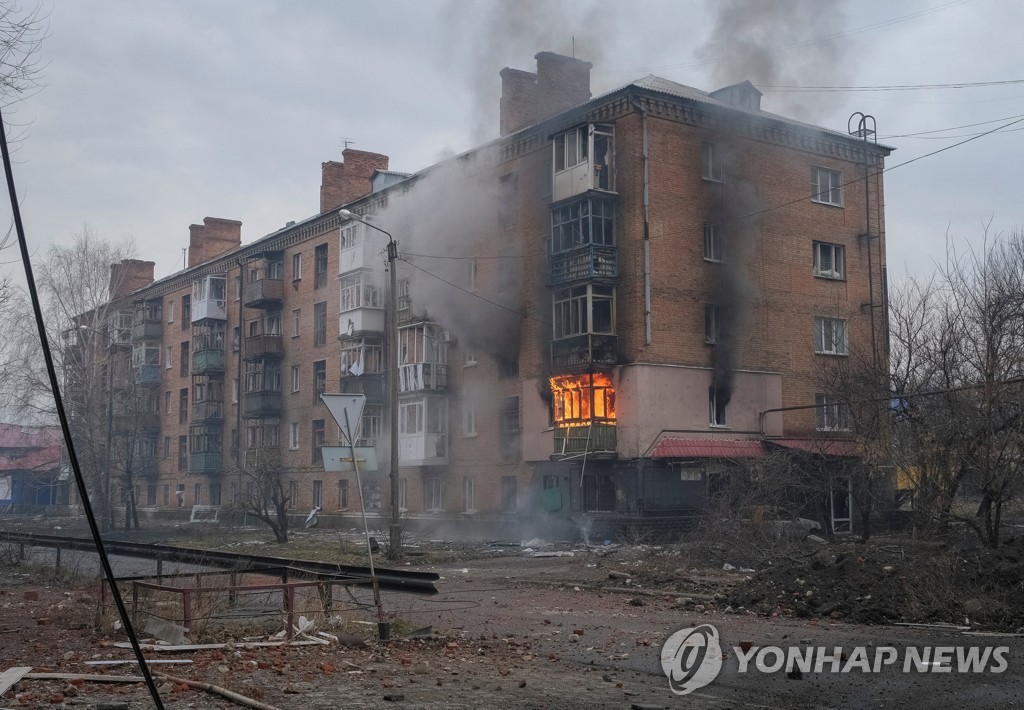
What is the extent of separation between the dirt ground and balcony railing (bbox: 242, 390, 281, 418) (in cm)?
2920

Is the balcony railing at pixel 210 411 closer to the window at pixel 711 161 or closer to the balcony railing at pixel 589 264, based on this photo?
the balcony railing at pixel 589 264

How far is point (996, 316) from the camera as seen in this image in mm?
19516

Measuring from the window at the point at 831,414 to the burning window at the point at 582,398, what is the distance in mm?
6016

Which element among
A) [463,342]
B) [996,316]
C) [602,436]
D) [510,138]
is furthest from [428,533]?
[996,316]

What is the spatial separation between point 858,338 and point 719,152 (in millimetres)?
7790

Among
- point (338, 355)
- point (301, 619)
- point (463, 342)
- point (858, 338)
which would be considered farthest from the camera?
point (338, 355)

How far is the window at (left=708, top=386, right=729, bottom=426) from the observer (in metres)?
31.4

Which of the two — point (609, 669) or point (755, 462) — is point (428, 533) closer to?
point (755, 462)

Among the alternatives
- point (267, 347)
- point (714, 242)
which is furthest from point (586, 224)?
point (267, 347)

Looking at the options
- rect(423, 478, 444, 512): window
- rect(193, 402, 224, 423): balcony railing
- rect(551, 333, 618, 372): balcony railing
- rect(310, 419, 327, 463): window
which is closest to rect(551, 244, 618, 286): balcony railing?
rect(551, 333, 618, 372): balcony railing

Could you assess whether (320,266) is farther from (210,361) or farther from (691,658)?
(691,658)

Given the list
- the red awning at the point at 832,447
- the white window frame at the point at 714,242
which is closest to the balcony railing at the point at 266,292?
the white window frame at the point at 714,242

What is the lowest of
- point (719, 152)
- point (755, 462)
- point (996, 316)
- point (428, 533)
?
point (428, 533)

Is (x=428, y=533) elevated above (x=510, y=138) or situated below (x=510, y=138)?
below
